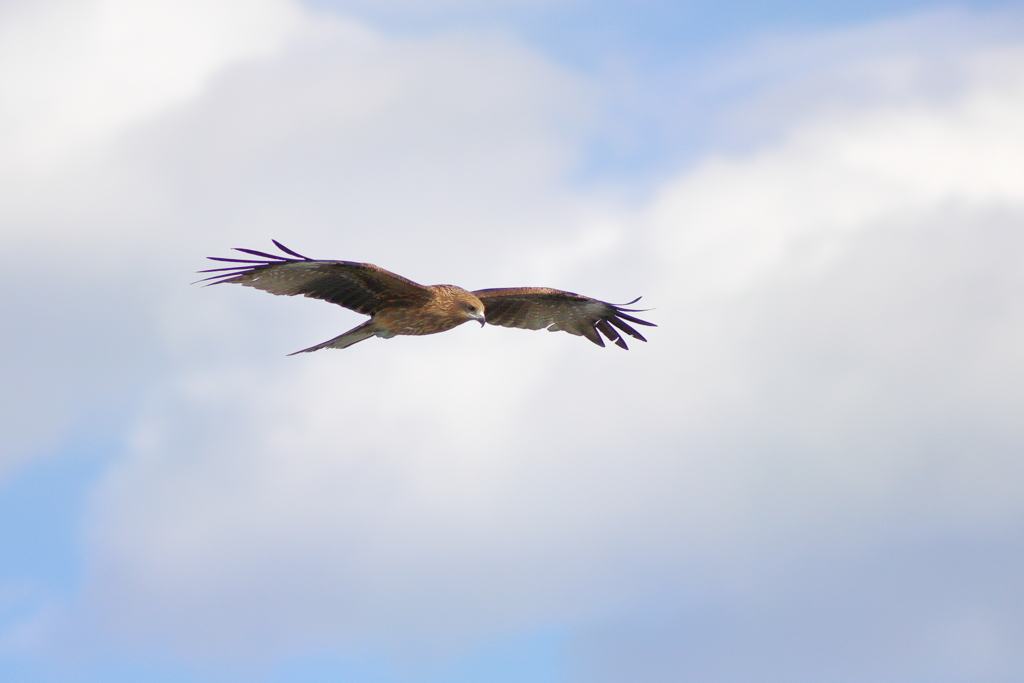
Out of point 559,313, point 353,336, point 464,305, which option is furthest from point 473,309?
point 559,313

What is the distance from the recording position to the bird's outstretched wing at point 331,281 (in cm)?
1343

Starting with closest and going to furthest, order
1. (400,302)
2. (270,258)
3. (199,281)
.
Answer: (199,281), (270,258), (400,302)

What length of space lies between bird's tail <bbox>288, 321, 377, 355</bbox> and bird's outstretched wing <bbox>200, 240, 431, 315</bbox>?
191 millimetres

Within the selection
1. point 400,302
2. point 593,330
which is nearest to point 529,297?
point 593,330

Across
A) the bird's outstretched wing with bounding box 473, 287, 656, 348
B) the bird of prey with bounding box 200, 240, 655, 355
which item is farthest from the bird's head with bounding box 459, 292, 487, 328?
the bird's outstretched wing with bounding box 473, 287, 656, 348

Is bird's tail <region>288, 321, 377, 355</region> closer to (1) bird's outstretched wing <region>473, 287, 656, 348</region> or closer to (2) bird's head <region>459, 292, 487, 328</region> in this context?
(2) bird's head <region>459, 292, 487, 328</region>

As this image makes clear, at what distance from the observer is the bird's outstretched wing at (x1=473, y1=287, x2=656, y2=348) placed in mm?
16891

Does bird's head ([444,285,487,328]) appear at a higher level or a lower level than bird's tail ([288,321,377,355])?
higher

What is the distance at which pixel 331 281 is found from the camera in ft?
46.2

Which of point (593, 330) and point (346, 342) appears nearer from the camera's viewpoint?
point (346, 342)

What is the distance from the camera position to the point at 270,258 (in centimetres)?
1341

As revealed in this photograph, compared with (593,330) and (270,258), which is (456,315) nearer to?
(270,258)

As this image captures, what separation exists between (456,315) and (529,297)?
7.58 feet

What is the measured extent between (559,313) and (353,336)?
3923mm
